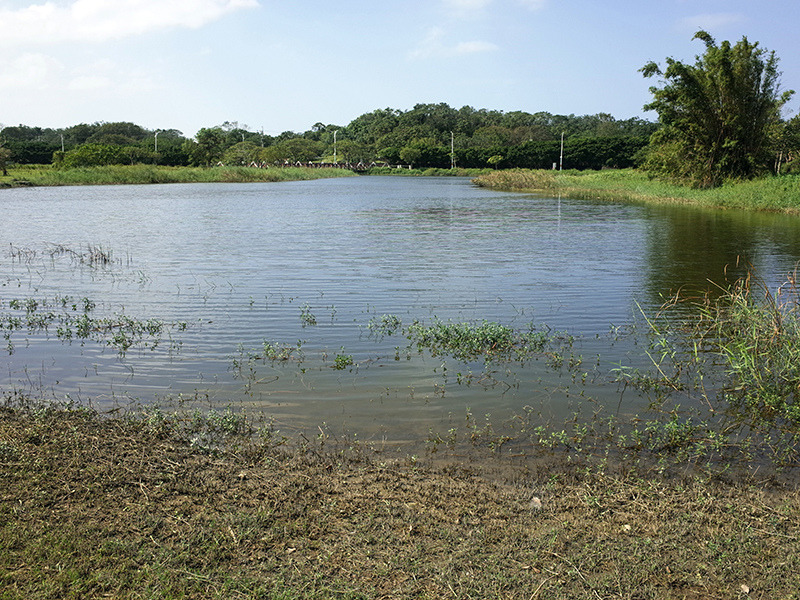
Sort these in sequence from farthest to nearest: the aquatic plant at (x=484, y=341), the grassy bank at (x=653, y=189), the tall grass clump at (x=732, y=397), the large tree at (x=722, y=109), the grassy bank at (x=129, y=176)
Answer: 1. the grassy bank at (x=129, y=176)
2. the large tree at (x=722, y=109)
3. the grassy bank at (x=653, y=189)
4. the aquatic plant at (x=484, y=341)
5. the tall grass clump at (x=732, y=397)

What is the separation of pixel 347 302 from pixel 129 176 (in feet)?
204

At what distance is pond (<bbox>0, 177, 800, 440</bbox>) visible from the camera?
24.0 ft

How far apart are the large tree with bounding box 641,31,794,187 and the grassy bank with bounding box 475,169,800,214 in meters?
2.18

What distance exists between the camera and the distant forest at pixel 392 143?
9406 centimetres

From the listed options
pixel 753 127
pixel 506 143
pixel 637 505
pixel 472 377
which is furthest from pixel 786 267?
pixel 506 143

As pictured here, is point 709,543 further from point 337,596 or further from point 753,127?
point 753,127

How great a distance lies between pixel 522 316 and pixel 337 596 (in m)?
7.98

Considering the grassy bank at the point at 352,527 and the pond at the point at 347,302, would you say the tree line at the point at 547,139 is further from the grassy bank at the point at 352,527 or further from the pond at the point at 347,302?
the grassy bank at the point at 352,527

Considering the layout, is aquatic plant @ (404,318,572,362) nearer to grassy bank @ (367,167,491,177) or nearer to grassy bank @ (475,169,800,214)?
grassy bank @ (475,169,800,214)

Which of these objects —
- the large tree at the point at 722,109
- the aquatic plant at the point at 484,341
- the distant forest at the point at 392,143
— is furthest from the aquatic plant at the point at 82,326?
the distant forest at the point at 392,143

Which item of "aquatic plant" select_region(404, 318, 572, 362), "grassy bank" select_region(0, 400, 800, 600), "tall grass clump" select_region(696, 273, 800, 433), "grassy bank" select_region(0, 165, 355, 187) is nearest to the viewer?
"grassy bank" select_region(0, 400, 800, 600)

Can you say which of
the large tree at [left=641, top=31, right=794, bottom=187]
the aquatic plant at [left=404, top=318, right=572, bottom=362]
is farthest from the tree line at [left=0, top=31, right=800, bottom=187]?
the aquatic plant at [left=404, top=318, right=572, bottom=362]

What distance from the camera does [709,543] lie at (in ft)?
13.5

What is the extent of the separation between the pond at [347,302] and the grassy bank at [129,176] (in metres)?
38.6
